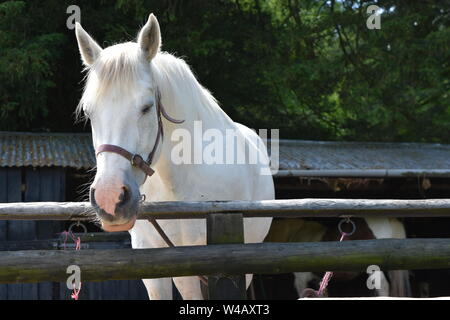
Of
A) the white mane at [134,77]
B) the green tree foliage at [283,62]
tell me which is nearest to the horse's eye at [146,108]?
the white mane at [134,77]

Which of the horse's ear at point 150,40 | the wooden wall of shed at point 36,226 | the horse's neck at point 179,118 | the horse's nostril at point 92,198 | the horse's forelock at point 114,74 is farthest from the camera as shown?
the wooden wall of shed at point 36,226

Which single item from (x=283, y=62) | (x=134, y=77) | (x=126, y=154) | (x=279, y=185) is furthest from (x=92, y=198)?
(x=283, y=62)

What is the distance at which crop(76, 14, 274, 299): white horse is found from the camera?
2.52 m

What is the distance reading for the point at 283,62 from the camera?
10156 millimetres

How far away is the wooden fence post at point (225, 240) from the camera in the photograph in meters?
2.57

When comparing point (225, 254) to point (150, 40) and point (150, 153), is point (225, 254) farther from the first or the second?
point (150, 40)

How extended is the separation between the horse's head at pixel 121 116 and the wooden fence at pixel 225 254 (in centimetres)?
19

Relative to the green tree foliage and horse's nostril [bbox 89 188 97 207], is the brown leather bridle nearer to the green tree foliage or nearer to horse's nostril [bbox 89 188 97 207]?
horse's nostril [bbox 89 188 97 207]

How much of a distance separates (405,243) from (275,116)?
8099 millimetres

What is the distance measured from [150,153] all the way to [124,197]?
39cm

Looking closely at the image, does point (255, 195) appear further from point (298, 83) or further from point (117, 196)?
point (298, 83)

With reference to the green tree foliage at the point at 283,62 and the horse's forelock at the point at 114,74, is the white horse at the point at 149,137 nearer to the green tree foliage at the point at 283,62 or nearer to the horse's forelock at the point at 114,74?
the horse's forelock at the point at 114,74

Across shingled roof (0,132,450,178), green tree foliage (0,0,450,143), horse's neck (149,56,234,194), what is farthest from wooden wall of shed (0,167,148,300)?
horse's neck (149,56,234,194)
